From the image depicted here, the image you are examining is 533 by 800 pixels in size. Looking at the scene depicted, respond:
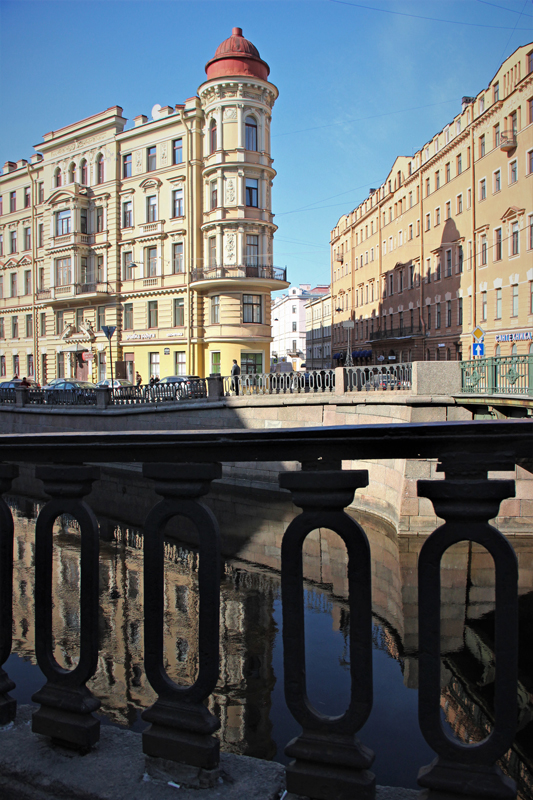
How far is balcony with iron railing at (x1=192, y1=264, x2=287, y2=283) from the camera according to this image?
31328 mm

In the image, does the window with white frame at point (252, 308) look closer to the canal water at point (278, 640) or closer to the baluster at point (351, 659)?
the canal water at point (278, 640)

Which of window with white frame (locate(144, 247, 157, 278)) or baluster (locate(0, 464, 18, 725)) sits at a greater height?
window with white frame (locate(144, 247, 157, 278))

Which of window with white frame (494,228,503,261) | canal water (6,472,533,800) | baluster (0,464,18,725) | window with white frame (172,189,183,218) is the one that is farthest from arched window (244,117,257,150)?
baluster (0,464,18,725)

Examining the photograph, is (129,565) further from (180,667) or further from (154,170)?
(154,170)

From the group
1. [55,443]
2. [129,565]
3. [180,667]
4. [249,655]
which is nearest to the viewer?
[55,443]

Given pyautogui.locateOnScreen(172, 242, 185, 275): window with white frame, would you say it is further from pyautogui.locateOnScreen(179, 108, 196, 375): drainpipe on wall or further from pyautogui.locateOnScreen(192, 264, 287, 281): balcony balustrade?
pyautogui.locateOnScreen(192, 264, 287, 281): balcony balustrade

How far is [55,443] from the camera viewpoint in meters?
1.66

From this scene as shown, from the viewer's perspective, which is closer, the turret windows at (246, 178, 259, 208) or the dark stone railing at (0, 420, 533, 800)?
the dark stone railing at (0, 420, 533, 800)

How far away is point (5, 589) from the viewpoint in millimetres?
1776

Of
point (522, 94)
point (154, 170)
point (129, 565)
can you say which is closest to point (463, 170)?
point (522, 94)

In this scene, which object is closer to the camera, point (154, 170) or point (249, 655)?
point (249, 655)

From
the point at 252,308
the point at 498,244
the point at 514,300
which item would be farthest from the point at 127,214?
A: the point at 514,300

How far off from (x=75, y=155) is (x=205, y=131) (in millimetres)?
10386

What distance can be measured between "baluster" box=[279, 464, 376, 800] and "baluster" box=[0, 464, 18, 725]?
33.3 inches
